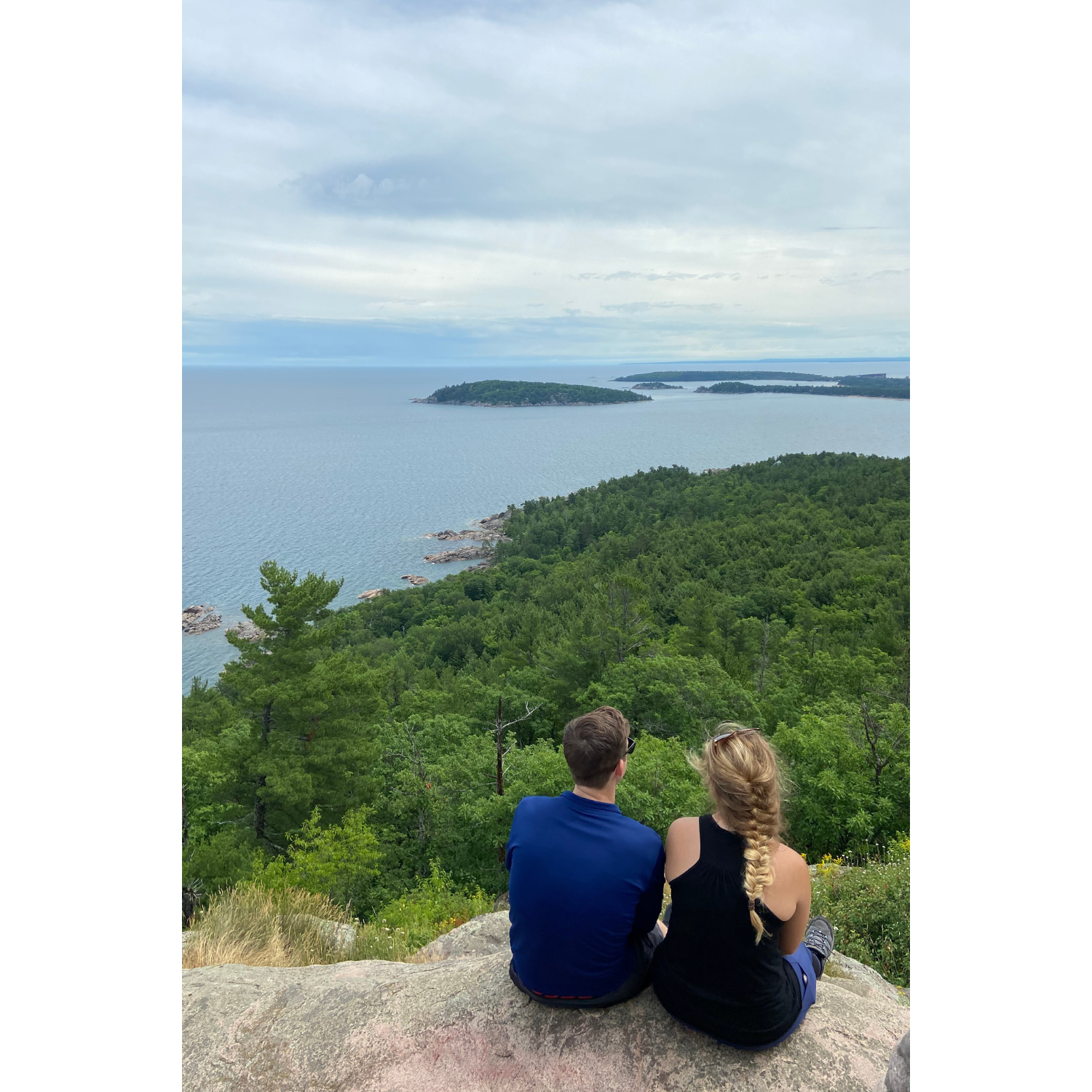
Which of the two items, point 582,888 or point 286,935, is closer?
point 582,888

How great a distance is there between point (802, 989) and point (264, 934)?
3.00 metres

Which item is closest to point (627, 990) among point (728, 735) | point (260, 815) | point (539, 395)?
point (728, 735)

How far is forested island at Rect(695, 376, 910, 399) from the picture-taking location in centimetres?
7452

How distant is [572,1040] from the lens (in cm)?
232

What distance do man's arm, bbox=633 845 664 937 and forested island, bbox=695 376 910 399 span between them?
6505 cm

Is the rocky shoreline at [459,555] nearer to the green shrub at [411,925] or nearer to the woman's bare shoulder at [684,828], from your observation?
the green shrub at [411,925]

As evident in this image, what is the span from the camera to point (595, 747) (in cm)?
222

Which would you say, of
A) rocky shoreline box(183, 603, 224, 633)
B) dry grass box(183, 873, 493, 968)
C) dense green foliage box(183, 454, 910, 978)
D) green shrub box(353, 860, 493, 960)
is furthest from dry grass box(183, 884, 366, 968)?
rocky shoreline box(183, 603, 224, 633)

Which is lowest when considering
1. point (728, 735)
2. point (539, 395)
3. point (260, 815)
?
point (260, 815)

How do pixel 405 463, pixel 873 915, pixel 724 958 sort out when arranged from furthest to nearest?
pixel 405 463 < pixel 873 915 < pixel 724 958

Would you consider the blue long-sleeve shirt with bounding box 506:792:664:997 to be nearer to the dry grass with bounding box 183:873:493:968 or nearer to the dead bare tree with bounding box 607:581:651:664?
the dry grass with bounding box 183:873:493:968

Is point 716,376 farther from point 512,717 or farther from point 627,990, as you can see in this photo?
point 627,990

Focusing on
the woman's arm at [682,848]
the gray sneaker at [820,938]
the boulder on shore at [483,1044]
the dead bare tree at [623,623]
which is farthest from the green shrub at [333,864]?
the dead bare tree at [623,623]

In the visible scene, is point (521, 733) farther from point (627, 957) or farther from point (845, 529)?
point (845, 529)
